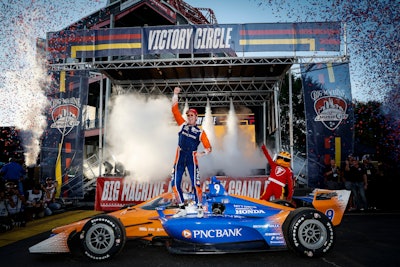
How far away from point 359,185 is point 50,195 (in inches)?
384

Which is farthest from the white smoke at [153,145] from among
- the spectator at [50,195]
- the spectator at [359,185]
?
the spectator at [359,185]

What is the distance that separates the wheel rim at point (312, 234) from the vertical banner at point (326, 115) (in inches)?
238

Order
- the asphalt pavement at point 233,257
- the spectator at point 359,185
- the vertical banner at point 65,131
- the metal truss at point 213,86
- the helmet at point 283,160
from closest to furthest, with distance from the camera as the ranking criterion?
the asphalt pavement at point 233,257
the helmet at point 283,160
the spectator at point 359,185
the vertical banner at point 65,131
the metal truss at point 213,86

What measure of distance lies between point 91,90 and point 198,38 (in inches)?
582

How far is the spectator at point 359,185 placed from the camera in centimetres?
863

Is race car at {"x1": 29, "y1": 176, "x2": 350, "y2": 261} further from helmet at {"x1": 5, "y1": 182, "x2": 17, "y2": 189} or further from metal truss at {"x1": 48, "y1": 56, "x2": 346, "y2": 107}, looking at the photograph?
metal truss at {"x1": 48, "y1": 56, "x2": 346, "y2": 107}

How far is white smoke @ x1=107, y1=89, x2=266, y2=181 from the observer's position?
10.1 meters

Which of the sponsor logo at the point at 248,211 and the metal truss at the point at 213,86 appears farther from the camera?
the metal truss at the point at 213,86

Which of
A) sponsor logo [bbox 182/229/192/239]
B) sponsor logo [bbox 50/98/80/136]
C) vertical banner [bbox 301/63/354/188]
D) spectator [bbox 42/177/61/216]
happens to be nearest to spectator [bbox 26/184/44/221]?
spectator [bbox 42/177/61/216]

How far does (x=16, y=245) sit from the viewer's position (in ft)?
16.8

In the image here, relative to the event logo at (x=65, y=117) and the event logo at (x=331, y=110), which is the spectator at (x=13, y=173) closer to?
the event logo at (x=65, y=117)

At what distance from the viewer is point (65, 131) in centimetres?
1036

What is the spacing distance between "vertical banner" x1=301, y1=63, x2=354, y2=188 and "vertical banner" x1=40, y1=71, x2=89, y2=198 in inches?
313

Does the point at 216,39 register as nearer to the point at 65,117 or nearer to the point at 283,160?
the point at 283,160
